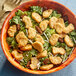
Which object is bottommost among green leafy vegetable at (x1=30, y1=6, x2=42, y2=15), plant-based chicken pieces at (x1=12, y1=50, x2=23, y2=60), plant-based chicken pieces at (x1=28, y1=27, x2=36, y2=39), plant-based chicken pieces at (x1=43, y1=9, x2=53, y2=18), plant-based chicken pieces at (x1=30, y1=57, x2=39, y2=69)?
plant-based chicken pieces at (x1=30, y1=57, x2=39, y2=69)

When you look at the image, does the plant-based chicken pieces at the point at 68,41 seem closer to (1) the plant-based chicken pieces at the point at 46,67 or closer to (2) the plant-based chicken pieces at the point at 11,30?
(1) the plant-based chicken pieces at the point at 46,67

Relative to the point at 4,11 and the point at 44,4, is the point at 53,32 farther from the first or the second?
the point at 4,11

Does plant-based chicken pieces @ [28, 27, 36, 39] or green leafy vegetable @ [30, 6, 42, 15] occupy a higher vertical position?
green leafy vegetable @ [30, 6, 42, 15]

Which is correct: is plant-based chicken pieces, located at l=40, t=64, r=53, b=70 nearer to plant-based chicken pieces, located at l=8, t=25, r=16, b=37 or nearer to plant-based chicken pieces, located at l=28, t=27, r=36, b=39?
plant-based chicken pieces, located at l=28, t=27, r=36, b=39

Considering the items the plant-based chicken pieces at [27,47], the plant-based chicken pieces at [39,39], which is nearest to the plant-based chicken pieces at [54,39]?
the plant-based chicken pieces at [39,39]

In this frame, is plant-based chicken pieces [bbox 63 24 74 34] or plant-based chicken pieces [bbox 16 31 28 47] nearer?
plant-based chicken pieces [bbox 16 31 28 47]

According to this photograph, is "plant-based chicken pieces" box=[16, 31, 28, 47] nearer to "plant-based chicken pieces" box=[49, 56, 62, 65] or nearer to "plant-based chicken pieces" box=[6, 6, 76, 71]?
"plant-based chicken pieces" box=[6, 6, 76, 71]

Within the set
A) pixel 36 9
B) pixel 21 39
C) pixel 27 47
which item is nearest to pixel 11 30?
pixel 21 39

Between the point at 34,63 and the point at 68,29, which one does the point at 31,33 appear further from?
the point at 68,29

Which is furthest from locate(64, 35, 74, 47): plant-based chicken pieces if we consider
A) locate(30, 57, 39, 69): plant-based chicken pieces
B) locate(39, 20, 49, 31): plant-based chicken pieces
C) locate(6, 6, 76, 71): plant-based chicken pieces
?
locate(30, 57, 39, 69): plant-based chicken pieces
